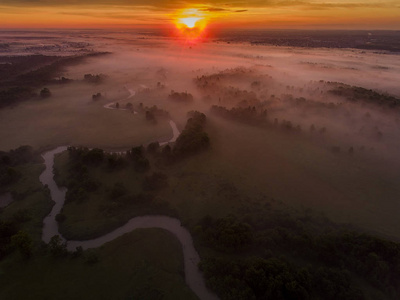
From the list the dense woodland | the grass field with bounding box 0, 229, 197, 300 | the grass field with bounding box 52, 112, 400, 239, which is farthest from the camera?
the grass field with bounding box 52, 112, 400, 239

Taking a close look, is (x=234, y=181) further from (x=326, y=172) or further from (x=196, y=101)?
(x=196, y=101)

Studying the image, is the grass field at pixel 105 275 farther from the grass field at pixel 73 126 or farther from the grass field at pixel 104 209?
the grass field at pixel 73 126

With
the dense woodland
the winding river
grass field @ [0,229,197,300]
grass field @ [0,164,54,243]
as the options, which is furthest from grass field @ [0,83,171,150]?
the dense woodland

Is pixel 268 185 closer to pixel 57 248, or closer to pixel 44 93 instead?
pixel 57 248

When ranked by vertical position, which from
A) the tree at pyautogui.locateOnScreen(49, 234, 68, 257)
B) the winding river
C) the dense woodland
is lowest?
the winding river

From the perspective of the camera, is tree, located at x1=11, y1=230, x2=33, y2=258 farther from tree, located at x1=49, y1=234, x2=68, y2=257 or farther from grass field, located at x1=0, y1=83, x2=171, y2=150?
grass field, located at x1=0, y1=83, x2=171, y2=150

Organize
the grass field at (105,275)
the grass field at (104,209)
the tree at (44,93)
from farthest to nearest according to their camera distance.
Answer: the tree at (44,93), the grass field at (104,209), the grass field at (105,275)

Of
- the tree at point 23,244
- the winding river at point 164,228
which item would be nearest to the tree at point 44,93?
the winding river at point 164,228

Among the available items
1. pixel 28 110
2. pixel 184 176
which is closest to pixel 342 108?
pixel 184 176

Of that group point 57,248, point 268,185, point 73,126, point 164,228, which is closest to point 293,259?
point 268,185
